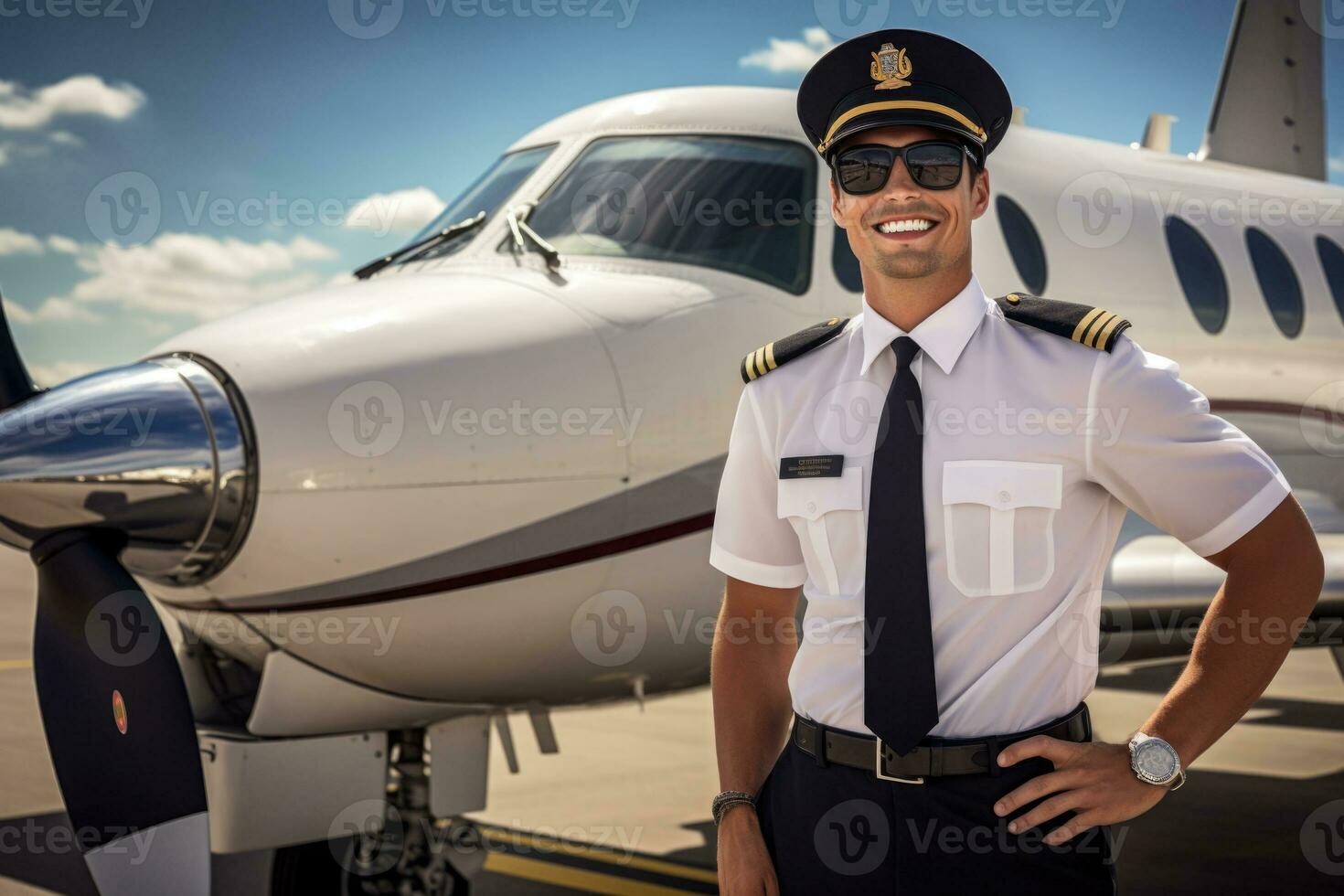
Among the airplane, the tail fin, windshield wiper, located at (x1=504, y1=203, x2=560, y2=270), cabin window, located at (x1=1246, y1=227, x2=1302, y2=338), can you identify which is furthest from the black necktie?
the tail fin

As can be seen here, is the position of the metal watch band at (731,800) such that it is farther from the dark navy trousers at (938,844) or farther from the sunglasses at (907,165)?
the sunglasses at (907,165)

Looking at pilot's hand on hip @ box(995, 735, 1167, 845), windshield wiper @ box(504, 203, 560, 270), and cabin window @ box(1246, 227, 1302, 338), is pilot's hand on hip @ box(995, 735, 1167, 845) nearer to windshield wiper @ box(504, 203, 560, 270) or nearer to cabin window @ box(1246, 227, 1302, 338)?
windshield wiper @ box(504, 203, 560, 270)

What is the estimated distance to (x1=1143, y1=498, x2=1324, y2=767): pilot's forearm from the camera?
185 cm

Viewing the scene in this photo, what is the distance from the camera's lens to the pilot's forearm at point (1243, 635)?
1851 mm

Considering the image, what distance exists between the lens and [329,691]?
13.0ft

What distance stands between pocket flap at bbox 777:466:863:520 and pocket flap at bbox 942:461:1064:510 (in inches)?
7.4

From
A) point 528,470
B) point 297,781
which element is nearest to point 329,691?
point 297,781

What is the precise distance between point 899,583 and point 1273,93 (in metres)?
9.81

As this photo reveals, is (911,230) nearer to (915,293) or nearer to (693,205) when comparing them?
(915,293)

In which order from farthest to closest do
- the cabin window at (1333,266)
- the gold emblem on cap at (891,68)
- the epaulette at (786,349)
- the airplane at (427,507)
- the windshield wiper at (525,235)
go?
the cabin window at (1333,266)
the windshield wiper at (525,235)
the airplane at (427,507)
the epaulette at (786,349)
the gold emblem on cap at (891,68)

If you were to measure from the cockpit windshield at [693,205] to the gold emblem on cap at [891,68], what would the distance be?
2.44 metres

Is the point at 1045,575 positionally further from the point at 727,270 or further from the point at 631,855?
the point at 631,855

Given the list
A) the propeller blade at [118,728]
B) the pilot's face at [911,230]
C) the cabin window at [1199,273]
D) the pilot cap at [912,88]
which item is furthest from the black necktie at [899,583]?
the cabin window at [1199,273]

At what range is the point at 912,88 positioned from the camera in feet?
7.09
